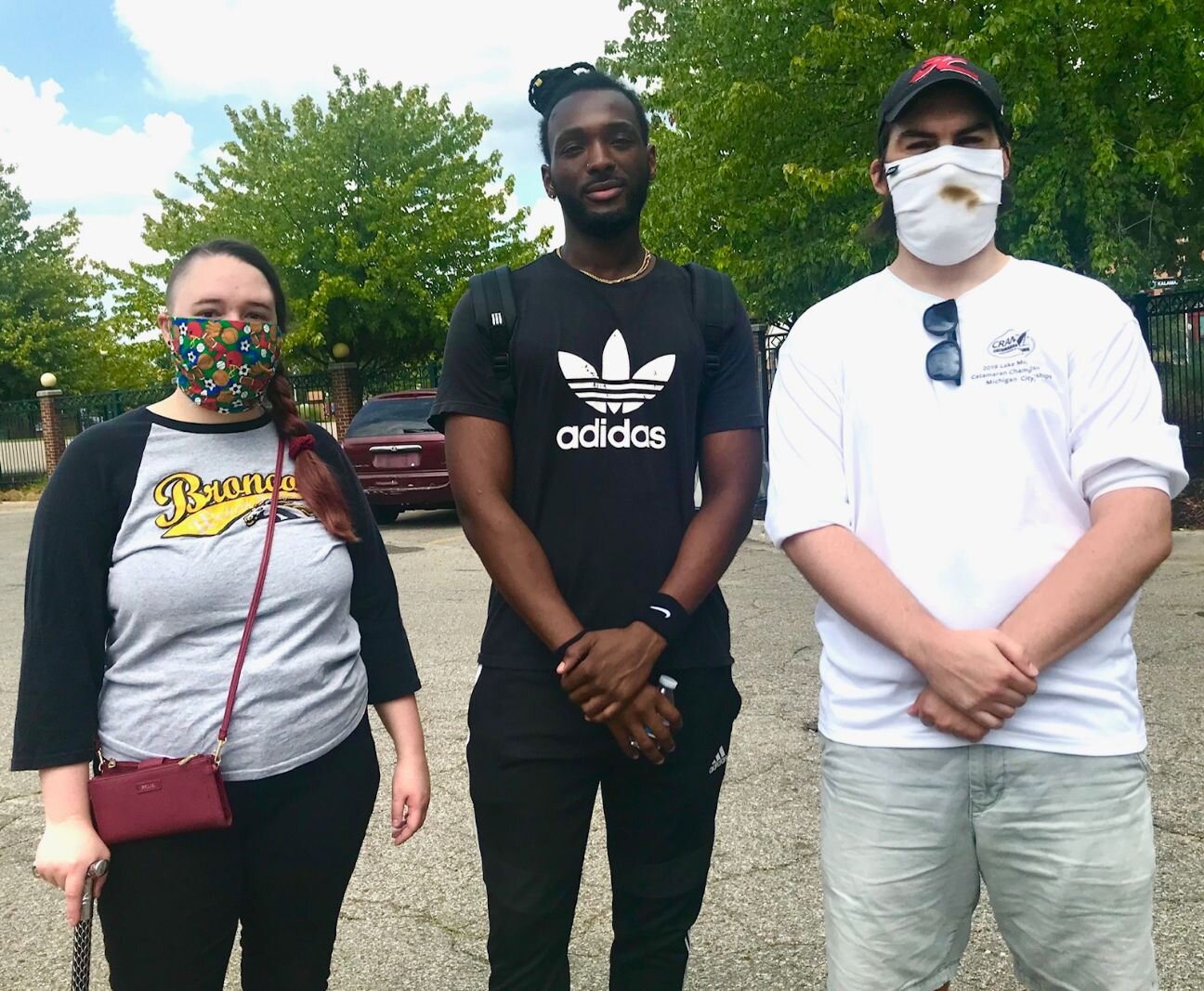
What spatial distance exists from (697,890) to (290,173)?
27.1 meters

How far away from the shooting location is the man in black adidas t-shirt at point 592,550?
6.89 feet

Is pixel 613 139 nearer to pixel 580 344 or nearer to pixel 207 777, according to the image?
pixel 580 344

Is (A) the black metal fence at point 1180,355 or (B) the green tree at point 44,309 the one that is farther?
(B) the green tree at point 44,309

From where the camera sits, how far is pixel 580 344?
213 centimetres

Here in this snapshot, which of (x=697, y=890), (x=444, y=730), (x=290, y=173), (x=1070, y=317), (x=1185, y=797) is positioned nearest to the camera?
(x=1070, y=317)

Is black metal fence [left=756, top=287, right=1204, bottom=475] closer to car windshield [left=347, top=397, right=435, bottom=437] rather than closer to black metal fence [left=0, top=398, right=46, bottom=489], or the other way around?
car windshield [left=347, top=397, right=435, bottom=437]

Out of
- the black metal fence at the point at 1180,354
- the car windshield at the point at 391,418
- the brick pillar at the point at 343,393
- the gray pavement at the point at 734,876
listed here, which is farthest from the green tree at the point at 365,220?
the gray pavement at the point at 734,876

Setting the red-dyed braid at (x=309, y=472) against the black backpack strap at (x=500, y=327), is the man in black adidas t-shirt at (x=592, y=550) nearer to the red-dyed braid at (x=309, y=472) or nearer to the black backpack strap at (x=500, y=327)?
the black backpack strap at (x=500, y=327)

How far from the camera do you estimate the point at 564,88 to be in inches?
88.4

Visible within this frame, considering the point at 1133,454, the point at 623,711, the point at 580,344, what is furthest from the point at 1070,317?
the point at 623,711

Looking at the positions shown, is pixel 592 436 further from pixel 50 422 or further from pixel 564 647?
pixel 50 422

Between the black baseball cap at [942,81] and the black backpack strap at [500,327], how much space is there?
2.69ft

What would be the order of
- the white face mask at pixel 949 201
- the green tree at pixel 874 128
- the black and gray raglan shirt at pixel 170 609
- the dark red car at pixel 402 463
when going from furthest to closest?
the dark red car at pixel 402 463 → the green tree at pixel 874 128 → the white face mask at pixel 949 201 → the black and gray raglan shirt at pixel 170 609

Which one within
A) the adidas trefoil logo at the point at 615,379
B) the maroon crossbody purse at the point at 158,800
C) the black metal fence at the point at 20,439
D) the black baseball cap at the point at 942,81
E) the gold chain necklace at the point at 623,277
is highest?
the black metal fence at the point at 20,439
